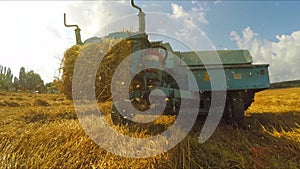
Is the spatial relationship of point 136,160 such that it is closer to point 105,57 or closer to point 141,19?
point 105,57

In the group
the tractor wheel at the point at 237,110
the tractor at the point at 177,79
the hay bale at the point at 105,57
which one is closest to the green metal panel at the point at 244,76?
the tractor at the point at 177,79

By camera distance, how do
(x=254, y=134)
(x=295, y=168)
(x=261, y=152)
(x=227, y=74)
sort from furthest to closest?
(x=227, y=74)
(x=254, y=134)
(x=261, y=152)
(x=295, y=168)

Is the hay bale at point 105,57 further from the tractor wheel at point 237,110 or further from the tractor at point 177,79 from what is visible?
the tractor wheel at point 237,110

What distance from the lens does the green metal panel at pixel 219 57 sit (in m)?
5.71

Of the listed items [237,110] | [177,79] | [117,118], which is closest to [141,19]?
A: [177,79]

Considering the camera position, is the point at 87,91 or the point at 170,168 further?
the point at 87,91

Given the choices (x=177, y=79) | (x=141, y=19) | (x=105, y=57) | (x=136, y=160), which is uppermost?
(x=141, y=19)

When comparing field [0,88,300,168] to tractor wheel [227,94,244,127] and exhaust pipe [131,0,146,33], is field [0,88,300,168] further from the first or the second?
exhaust pipe [131,0,146,33]

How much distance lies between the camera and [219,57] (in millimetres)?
5895

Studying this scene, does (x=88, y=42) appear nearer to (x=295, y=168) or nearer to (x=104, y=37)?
(x=104, y=37)

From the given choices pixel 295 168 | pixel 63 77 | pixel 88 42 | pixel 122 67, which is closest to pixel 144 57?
pixel 122 67

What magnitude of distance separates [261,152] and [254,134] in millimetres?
1101

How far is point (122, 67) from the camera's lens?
3.98 meters

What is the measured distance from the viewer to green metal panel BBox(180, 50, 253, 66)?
18.7 ft
